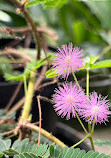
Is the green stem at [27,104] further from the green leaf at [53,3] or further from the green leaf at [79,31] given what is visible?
the green leaf at [79,31]

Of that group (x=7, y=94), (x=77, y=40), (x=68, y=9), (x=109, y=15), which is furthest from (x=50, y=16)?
(x=7, y=94)

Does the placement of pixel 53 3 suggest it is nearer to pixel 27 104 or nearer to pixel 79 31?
pixel 27 104

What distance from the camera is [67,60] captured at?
Result: 31 cm

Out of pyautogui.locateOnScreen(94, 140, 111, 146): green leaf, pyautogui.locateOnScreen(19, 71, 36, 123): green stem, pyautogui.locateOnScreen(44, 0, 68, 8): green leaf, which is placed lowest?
pyautogui.locateOnScreen(94, 140, 111, 146): green leaf

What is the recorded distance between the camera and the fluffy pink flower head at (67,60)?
31 cm

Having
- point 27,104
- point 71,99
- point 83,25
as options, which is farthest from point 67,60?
point 83,25

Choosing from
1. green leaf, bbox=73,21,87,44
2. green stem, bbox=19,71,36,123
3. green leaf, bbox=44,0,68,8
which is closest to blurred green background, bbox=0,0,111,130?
green leaf, bbox=73,21,87,44

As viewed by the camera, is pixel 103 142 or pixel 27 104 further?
pixel 27 104

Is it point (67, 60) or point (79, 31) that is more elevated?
point (79, 31)

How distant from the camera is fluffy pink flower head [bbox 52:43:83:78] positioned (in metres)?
0.31

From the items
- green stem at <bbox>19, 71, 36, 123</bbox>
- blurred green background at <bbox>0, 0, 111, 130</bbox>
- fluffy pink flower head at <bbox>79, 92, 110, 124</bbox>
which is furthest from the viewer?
blurred green background at <bbox>0, 0, 111, 130</bbox>

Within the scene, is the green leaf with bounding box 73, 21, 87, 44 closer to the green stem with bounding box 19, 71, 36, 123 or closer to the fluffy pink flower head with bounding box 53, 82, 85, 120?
the green stem with bounding box 19, 71, 36, 123

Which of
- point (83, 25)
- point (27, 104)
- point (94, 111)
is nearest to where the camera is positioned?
point (94, 111)

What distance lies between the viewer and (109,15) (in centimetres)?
104
